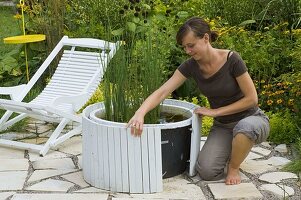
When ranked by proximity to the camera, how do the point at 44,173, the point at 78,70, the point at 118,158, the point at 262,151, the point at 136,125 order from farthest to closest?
1. the point at 78,70
2. the point at 262,151
3. the point at 44,173
4. the point at 118,158
5. the point at 136,125

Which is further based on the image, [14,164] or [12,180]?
[14,164]

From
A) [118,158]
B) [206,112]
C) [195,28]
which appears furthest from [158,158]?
[195,28]

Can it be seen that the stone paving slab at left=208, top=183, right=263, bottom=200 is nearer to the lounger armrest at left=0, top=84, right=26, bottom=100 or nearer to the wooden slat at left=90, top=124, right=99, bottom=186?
the wooden slat at left=90, top=124, right=99, bottom=186

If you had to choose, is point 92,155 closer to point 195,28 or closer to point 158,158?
point 158,158

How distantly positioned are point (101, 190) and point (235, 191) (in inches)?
36.8

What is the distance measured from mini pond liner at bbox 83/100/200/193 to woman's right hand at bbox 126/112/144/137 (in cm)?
3

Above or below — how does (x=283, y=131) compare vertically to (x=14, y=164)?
above

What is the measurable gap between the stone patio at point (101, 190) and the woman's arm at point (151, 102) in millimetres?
497

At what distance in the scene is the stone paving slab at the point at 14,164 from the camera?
4840 millimetres

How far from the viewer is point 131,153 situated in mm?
4203

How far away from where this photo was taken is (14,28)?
37.0 feet

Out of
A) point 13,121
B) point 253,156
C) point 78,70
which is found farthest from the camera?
point 78,70

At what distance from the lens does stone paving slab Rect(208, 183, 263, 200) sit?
4.22 metres

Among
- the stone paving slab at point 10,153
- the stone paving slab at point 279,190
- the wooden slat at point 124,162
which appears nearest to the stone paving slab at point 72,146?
the stone paving slab at point 10,153
